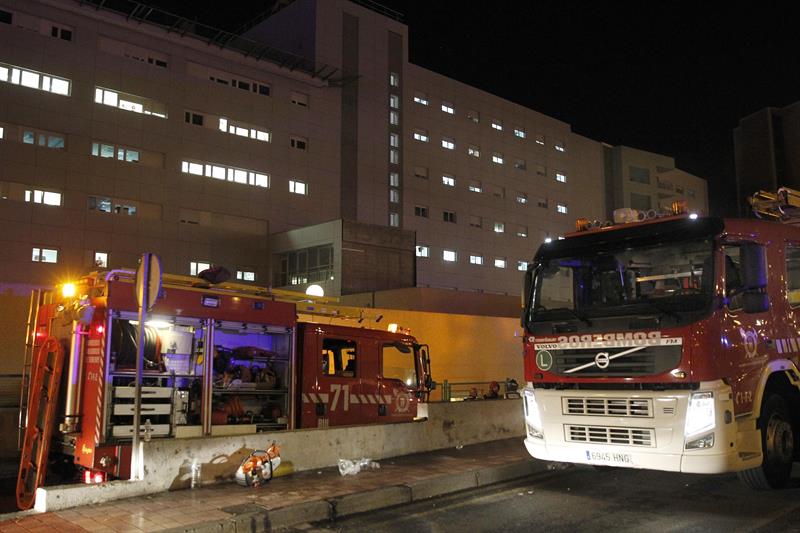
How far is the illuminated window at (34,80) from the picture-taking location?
30.8m

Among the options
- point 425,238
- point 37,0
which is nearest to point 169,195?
point 37,0

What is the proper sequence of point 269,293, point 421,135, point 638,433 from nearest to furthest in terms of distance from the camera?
point 638,433 → point 269,293 → point 421,135

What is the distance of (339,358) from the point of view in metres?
10.8

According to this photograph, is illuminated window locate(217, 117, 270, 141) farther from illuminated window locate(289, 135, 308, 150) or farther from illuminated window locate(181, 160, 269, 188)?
illuminated window locate(181, 160, 269, 188)

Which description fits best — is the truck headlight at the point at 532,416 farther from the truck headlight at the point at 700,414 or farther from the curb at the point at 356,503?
the truck headlight at the point at 700,414

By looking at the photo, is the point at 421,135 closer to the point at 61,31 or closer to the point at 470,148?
the point at 470,148

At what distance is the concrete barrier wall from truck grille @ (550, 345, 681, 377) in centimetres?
374

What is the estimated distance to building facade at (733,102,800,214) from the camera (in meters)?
9.78

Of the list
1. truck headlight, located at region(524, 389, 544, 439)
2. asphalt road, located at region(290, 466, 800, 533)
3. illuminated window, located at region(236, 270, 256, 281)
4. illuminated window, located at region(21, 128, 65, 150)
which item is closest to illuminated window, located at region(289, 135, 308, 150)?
illuminated window, located at region(236, 270, 256, 281)

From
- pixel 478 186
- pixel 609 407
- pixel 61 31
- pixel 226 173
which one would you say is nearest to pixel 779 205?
pixel 609 407

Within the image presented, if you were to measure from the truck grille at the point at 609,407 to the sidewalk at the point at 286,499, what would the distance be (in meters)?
2.18

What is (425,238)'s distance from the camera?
163 feet

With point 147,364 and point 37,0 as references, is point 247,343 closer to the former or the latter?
point 147,364

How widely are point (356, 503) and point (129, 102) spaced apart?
32.8m
